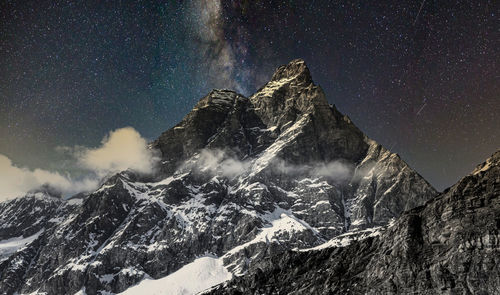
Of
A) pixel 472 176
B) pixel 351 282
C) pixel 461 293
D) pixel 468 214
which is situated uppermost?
pixel 472 176

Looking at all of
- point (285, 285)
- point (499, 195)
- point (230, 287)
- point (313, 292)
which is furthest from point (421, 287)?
point (230, 287)

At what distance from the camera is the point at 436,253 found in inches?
3322

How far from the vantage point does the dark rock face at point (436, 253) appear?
77.0 meters

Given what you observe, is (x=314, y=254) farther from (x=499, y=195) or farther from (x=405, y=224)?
(x=499, y=195)

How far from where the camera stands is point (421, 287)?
82.3 meters

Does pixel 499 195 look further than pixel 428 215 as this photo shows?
No

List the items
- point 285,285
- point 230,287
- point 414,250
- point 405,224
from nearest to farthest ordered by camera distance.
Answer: point 414,250, point 405,224, point 285,285, point 230,287

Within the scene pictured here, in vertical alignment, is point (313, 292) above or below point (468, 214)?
below

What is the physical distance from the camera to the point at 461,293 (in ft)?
249

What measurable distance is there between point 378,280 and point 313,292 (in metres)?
20.8

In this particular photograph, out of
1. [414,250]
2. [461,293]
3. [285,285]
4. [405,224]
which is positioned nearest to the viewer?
[461,293]

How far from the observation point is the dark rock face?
77000 mm

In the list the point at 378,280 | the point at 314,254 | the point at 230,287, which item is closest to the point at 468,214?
the point at 378,280

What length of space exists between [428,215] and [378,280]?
17558 mm
